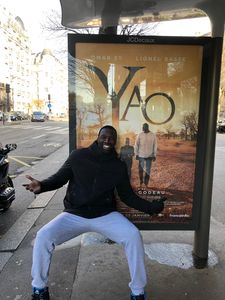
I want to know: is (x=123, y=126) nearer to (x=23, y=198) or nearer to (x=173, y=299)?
(x=173, y=299)

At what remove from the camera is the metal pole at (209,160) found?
3225 mm

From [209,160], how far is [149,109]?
2.38 ft

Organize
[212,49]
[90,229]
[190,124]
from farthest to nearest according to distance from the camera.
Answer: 1. [190,124]
2. [212,49]
3. [90,229]

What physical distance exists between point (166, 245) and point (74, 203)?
1.44 m

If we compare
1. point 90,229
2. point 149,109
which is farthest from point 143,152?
point 90,229

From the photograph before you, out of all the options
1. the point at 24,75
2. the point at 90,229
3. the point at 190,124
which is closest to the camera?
the point at 90,229

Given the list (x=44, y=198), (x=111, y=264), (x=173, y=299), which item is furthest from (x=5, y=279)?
(x=44, y=198)

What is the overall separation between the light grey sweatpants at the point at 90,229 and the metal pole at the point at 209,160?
3.05 ft

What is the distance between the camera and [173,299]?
298cm

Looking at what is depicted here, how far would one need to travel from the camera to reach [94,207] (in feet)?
9.80

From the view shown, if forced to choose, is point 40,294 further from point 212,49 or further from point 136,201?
point 212,49

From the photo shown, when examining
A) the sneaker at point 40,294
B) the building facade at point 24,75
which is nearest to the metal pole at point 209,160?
the sneaker at point 40,294

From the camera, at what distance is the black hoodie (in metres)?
2.99

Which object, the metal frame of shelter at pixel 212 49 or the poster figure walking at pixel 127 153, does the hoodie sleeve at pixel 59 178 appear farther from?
the poster figure walking at pixel 127 153
